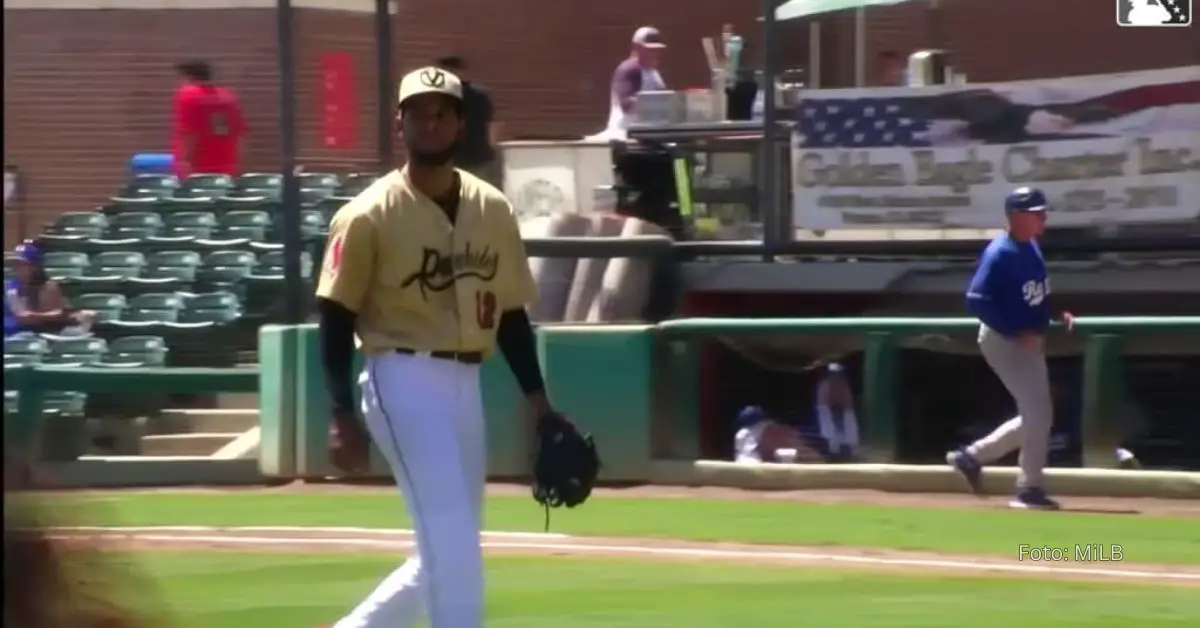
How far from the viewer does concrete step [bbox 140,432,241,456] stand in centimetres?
1433

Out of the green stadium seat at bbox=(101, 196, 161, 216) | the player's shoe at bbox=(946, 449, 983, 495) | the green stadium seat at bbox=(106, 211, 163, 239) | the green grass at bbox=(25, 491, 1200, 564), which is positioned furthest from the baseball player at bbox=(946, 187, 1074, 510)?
the green stadium seat at bbox=(101, 196, 161, 216)

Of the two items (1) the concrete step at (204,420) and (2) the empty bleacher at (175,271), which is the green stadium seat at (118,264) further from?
(1) the concrete step at (204,420)

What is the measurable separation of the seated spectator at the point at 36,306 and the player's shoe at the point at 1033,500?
7606mm

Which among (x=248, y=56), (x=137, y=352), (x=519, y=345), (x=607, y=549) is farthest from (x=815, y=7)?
(x=248, y=56)

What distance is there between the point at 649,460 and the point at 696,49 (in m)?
11.2

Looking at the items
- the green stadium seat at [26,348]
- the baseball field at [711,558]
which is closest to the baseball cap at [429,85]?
the baseball field at [711,558]

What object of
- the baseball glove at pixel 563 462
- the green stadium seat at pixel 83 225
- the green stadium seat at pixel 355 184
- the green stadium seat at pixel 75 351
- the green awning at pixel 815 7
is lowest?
the green stadium seat at pixel 75 351

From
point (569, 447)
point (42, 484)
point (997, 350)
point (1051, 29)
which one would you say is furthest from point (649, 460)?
point (42, 484)

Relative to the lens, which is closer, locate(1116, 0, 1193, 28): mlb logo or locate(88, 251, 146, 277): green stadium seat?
locate(1116, 0, 1193, 28): mlb logo

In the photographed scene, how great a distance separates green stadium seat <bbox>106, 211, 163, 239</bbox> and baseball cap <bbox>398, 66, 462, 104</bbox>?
12.4 meters

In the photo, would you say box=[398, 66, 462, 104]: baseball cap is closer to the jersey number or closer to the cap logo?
the cap logo

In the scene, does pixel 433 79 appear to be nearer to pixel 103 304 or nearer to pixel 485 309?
pixel 485 309

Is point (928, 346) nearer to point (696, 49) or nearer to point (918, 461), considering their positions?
point (918, 461)

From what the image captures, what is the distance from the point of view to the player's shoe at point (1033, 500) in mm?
11500
